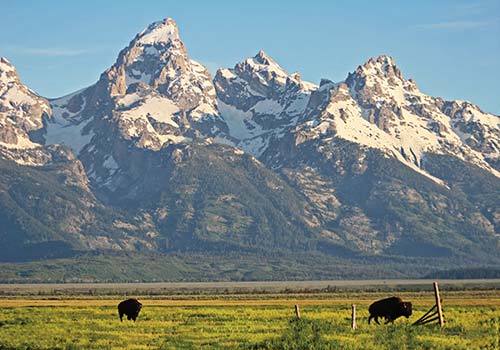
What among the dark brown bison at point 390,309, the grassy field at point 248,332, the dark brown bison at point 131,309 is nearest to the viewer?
the grassy field at point 248,332

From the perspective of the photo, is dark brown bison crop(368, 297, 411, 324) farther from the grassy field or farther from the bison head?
the grassy field

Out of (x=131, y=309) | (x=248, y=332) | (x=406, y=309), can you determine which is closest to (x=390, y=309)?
(x=406, y=309)

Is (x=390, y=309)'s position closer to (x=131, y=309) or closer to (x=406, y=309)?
(x=406, y=309)

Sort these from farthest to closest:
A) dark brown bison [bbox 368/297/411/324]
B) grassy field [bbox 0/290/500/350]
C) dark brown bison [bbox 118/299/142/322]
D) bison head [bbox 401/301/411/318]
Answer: dark brown bison [bbox 118/299/142/322] < dark brown bison [bbox 368/297/411/324] < bison head [bbox 401/301/411/318] < grassy field [bbox 0/290/500/350]

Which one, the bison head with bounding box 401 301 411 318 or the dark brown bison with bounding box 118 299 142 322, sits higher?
the dark brown bison with bounding box 118 299 142 322

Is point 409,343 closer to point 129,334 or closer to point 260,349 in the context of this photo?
point 260,349

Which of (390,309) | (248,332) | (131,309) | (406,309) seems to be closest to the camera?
(248,332)

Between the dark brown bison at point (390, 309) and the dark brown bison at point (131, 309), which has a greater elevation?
the dark brown bison at point (131, 309)

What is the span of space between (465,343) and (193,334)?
81.5 feet

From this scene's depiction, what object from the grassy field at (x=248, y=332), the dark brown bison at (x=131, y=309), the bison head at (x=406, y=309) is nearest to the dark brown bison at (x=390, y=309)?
the bison head at (x=406, y=309)

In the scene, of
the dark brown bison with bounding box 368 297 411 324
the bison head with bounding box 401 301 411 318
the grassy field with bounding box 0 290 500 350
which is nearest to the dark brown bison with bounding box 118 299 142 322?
the grassy field with bounding box 0 290 500 350

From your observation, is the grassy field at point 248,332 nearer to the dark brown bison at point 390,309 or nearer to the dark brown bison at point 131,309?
the dark brown bison at point 390,309

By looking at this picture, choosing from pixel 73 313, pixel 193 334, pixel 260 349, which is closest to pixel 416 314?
pixel 193 334

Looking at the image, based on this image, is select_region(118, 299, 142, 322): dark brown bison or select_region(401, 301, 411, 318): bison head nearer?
select_region(401, 301, 411, 318): bison head
